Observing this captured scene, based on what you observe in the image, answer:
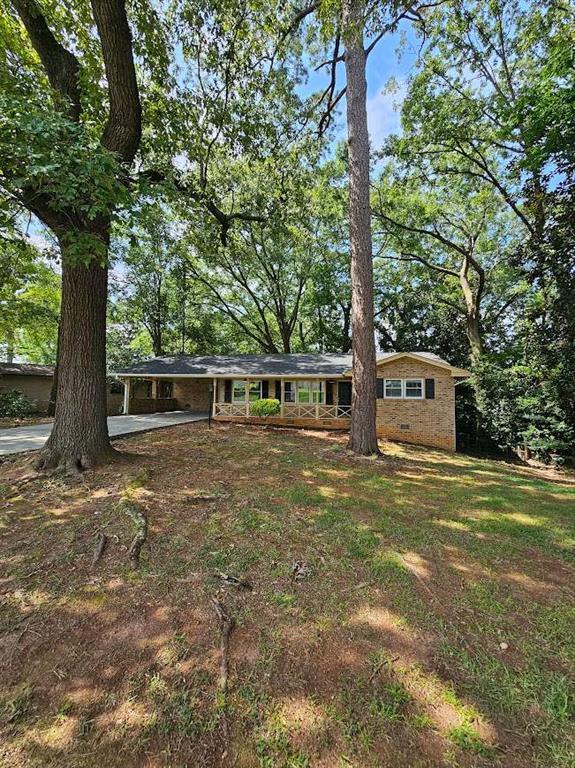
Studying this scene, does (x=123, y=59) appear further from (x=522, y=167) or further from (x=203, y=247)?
(x=522, y=167)

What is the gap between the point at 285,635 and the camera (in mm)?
2383

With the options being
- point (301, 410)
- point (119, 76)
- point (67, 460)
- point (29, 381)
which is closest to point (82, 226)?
point (119, 76)

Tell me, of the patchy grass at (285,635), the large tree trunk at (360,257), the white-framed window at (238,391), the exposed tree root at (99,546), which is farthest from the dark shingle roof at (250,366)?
the exposed tree root at (99,546)

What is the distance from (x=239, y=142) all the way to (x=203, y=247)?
10.5 feet

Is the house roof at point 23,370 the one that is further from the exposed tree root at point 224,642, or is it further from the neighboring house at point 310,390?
the exposed tree root at point 224,642

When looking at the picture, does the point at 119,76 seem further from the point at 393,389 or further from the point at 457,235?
the point at 457,235

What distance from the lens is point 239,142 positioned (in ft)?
28.7

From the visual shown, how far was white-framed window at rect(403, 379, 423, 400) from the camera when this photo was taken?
43.6ft

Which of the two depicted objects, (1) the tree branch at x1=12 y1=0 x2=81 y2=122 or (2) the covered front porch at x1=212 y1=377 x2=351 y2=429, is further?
(2) the covered front porch at x1=212 y1=377 x2=351 y2=429

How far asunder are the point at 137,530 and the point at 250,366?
1308 cm

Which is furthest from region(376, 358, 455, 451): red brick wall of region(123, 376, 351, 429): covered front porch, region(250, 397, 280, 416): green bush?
region(250, 397, 280, 416): green bush

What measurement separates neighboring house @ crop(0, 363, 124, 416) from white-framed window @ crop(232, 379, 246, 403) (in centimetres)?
634

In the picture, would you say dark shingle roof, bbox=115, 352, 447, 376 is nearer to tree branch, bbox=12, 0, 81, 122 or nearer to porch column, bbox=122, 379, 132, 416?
porch column, bbox=122, 379, 132, 416

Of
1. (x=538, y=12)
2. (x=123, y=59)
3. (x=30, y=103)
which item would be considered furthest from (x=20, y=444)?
(x=538, y=12)
